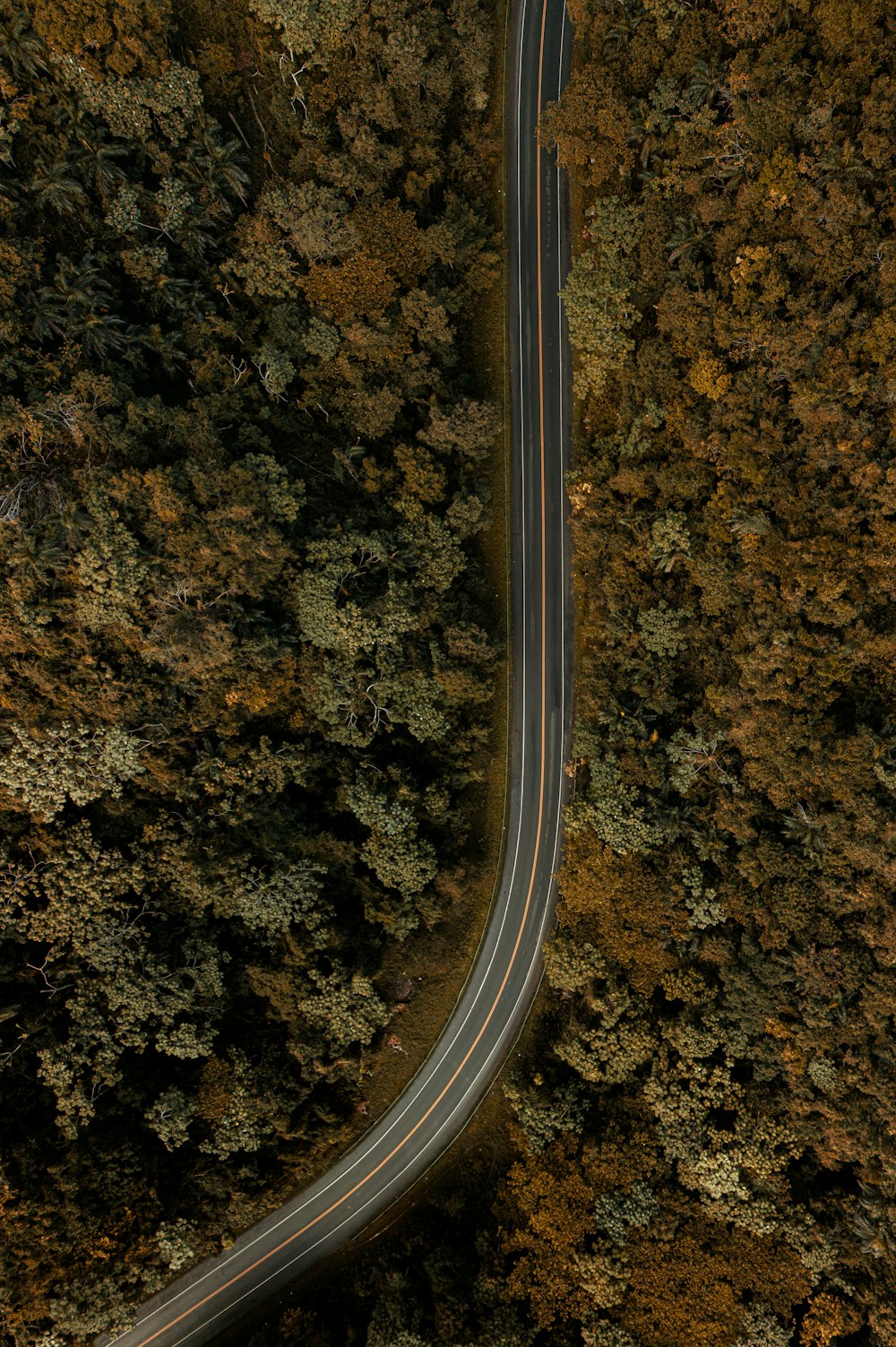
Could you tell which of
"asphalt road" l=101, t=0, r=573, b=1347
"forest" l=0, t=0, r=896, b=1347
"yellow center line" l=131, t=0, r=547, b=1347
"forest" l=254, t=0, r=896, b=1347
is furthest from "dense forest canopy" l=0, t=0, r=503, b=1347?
"forest" l=254, t=0, r=896, b=1347

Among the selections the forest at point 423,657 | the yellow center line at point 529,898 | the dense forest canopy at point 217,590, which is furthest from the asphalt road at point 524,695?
the dense forest canopy at point 217,590

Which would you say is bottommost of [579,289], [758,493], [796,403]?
[758,493]

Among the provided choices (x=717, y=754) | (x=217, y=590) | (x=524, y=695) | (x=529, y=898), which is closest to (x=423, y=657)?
(x=524, y=695)

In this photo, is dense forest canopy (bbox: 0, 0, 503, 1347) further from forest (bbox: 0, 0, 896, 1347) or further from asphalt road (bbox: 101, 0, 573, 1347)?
asphalt road (bbox: 101, 0, 573, 1347)

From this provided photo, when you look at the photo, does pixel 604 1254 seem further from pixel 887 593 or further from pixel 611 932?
pixel 887 593

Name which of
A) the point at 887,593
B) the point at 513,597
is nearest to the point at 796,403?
the point at 887,593

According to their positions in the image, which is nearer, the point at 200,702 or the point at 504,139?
the point at 200,702
